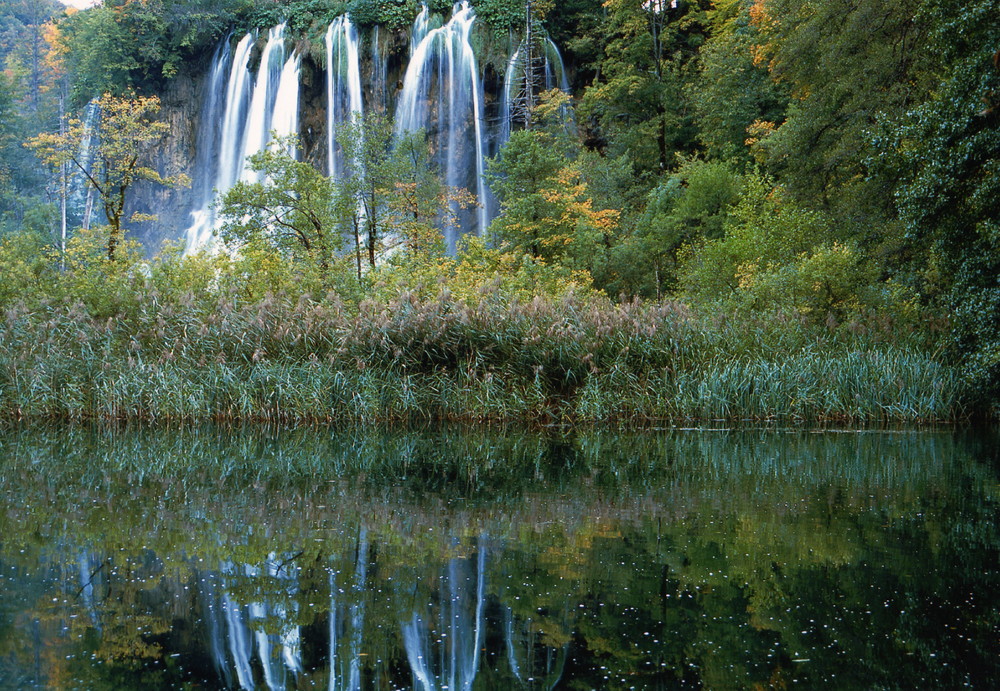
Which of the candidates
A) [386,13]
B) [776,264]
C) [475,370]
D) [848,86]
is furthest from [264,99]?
[475,370]

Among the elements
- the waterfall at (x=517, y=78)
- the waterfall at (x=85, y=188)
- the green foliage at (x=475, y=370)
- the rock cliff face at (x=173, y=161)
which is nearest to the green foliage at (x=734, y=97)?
the waterfall at (x=517, y=78)

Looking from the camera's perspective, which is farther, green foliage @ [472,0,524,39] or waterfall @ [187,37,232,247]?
waterfall @ [187,37,232,247]

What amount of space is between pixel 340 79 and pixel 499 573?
26.3 metres

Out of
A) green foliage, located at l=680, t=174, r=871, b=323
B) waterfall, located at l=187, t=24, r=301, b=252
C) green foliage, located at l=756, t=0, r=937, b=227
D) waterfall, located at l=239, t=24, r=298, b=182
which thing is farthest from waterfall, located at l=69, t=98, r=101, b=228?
green foliage, located at l=756, t=0, r=937, b=227

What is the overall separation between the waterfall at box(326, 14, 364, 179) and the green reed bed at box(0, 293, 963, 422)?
1640 centimetres

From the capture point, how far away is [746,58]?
2303 centimetres

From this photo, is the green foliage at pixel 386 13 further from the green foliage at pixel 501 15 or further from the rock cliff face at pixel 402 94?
the green foliage at pixel 501 15

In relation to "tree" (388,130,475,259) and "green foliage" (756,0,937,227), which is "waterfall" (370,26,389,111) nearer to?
"tree" (388,130,475,259)

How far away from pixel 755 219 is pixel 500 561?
1622 centimetres

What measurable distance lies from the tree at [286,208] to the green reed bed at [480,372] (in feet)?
15.3

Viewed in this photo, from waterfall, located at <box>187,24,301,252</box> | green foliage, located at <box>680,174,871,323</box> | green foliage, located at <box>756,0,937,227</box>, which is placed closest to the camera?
green foliage, located at <box>756,0,937,227</box>

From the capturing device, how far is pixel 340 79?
2848 centimetres

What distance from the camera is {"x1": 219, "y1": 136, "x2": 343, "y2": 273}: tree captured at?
54.6 ft

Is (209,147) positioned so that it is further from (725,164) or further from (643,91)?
(725,164)
